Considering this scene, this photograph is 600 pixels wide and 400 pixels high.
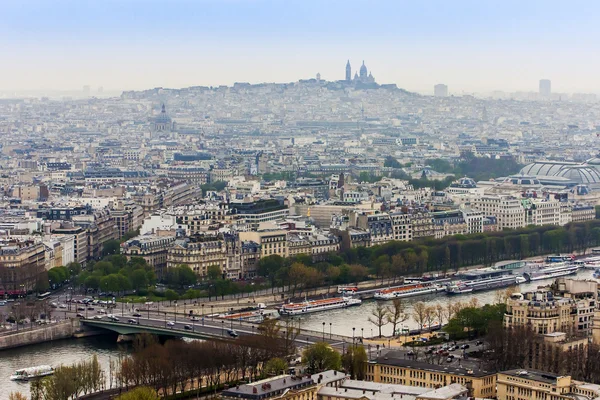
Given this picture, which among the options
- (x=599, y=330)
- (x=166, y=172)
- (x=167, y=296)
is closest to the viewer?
(x=599, y=330)

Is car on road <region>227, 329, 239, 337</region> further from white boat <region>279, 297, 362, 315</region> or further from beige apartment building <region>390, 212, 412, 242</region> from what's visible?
beige apartment building <region>390, 212, 412, 242</region>

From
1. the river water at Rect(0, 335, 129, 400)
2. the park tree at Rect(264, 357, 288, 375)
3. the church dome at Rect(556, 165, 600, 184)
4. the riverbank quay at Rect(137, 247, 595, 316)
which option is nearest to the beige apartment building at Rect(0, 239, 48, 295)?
the riverbank quay at Rect(137, 247, 595, 316)

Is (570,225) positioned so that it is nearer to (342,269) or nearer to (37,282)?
(342,269)

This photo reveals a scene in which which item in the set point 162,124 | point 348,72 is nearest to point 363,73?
point 348,72

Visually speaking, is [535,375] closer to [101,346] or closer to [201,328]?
[201,328]

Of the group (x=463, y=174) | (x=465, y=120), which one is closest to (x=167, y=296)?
(x=463, y=174)

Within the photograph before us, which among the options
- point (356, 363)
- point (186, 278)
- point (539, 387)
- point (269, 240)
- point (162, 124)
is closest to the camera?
point (539, 387)
